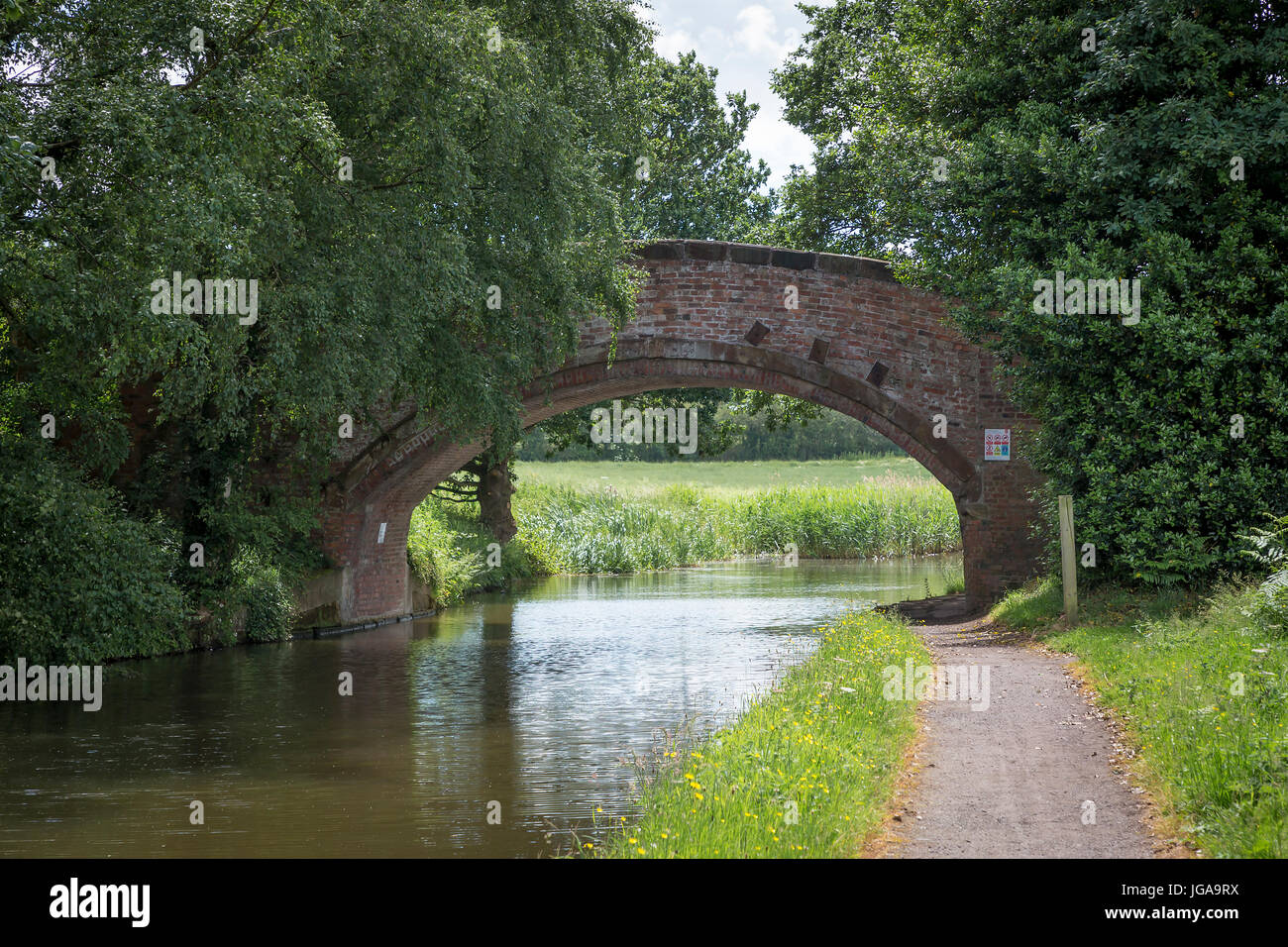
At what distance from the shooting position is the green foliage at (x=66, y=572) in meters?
11.8

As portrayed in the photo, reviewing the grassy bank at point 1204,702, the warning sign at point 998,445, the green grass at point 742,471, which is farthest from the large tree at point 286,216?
the green grass at point 742,471

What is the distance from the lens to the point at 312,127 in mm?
10250

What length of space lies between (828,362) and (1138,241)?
18.8 feet

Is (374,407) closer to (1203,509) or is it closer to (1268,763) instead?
(1203,509)

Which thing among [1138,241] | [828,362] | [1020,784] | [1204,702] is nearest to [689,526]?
[828,362]

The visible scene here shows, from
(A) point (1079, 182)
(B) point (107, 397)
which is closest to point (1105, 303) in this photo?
(A) point (1079, 182)

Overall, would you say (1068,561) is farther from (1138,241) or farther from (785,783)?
(785,783)

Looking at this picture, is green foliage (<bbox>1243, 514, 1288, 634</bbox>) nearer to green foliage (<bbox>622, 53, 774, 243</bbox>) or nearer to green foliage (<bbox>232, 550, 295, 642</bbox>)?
Answer: green foliage (<bbox>232, 550, 295, 642</bbox>)

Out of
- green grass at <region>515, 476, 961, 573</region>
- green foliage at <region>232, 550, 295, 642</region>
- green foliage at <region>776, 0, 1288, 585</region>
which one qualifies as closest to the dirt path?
green foliage at <region>776, 0, 1288, 585</region>

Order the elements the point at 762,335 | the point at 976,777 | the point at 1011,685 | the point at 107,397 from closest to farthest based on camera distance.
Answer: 1. the point at 976,777
2. the point at 1011,685
3. the point at 107,397
4. the point at 762,335

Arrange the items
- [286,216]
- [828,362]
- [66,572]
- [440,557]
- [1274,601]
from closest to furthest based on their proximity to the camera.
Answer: [1274,601]
[286,216]
[66,572]
[828,362]
[440,557]

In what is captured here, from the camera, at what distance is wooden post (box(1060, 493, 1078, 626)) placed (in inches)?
501

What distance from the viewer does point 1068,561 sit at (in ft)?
42.2
